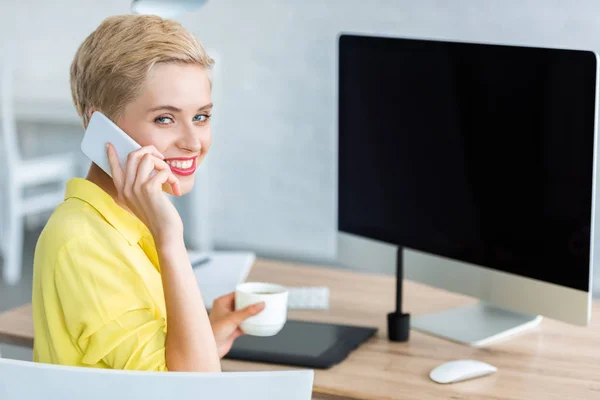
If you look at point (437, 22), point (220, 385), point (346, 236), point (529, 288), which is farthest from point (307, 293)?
point (437, 22)

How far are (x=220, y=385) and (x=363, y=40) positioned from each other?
3.44 ft

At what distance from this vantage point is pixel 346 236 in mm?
1965

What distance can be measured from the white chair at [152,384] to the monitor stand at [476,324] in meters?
0.80

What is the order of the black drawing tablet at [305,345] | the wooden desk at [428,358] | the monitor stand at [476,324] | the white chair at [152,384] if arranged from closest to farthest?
the white chair at [152,384] → the wooden desk at [428,358] → the black drawing tablet at [305,345] → the monitor stand at [476,324]

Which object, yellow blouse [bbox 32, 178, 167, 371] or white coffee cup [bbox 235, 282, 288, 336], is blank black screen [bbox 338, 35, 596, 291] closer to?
white coffee cup [bbox 235, 282, 288, 336]

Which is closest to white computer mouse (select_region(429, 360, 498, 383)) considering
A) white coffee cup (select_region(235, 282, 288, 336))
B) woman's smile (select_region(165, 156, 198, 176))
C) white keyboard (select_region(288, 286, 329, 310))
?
white coffee cup (select_region(235, 282, 288, 336))

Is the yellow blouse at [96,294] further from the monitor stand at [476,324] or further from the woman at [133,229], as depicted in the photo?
the monitor stand at [476,324]

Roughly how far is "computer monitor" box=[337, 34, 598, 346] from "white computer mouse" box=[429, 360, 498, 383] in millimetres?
160

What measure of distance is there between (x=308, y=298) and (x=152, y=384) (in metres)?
0.99

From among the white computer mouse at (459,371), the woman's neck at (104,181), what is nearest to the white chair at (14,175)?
the woman's neck at (104,181)

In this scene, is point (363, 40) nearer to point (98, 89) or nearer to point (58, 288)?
point (98, 89)

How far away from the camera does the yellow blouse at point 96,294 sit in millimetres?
1246

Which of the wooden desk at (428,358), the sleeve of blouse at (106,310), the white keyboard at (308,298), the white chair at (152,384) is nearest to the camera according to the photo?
the white chair at (152,384)

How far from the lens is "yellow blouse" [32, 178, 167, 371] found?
1.25 metres
